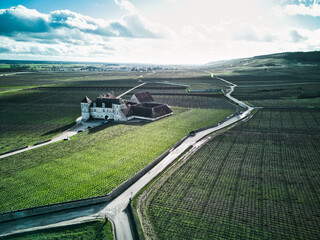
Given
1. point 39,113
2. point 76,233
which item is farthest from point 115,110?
point 76,233

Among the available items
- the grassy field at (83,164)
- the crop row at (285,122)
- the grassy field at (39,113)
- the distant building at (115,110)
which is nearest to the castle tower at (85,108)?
the distant building at (115,110)

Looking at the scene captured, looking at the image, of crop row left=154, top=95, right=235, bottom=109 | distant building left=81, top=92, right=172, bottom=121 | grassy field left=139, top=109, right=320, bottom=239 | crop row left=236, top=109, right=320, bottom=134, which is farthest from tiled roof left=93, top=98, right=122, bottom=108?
crop row left=236, top=109, right=320, bottom=134

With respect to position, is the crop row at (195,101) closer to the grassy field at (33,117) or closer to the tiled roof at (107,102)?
the tiled roof at (107,102)

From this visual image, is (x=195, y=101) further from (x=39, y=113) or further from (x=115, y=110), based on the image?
(x=39, y=113)

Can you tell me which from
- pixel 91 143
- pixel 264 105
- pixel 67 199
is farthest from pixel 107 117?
pixel 264 105

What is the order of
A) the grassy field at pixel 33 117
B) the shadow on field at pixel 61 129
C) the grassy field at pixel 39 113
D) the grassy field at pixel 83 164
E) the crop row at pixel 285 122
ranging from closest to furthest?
1. the grassy field at pixel 83 164
2. the grassy field at pixel 33 117
3. the grassy field at pixel 39 113
4. the crop row at pixel 285 122
5. the shadow on field at pixel 61 129
